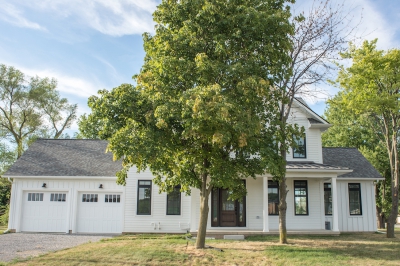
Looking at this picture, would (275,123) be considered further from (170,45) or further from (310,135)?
(310,135)

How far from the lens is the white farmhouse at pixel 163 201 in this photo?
17.3 metres

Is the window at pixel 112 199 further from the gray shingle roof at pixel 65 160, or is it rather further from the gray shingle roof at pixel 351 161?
the gray shingle roof at pixel 351 161

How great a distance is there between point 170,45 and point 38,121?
26038mm

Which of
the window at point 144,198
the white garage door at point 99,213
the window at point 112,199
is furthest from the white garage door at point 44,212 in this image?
the window at point 144,198

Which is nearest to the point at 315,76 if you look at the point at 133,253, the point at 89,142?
the point at 133,253

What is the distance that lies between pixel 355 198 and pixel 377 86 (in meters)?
5.83

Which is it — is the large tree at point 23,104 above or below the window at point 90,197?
above

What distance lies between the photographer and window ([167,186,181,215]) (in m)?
17.4

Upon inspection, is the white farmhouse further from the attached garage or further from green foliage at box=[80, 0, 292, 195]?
green foliage at box=[80, 0, 292, 195]

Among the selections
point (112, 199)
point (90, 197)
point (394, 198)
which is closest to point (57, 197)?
point (90, 197)

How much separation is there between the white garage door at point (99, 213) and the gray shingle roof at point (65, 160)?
117 centimetres

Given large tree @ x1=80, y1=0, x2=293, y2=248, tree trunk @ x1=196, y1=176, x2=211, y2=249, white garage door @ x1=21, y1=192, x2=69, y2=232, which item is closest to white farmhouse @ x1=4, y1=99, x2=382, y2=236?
white garage door @ x1=21, y1=192, x2=69, y2=232

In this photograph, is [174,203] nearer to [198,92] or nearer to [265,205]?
[265,205]

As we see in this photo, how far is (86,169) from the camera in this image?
18.2m
